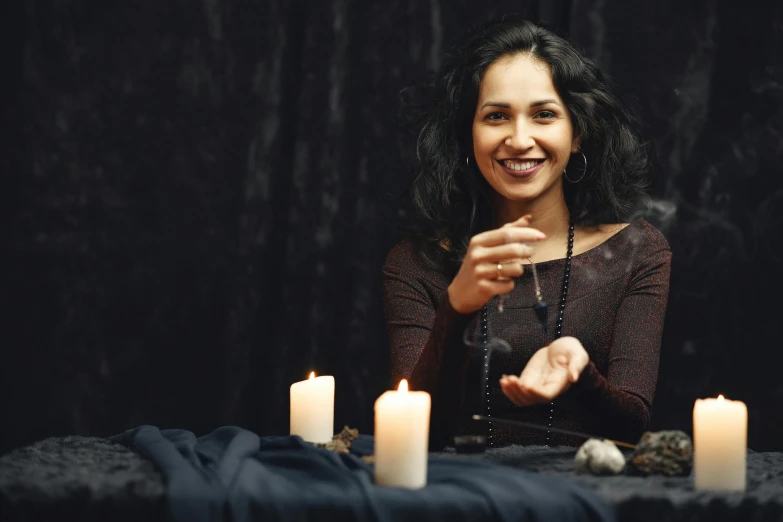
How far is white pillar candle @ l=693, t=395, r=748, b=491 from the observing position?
1.33m

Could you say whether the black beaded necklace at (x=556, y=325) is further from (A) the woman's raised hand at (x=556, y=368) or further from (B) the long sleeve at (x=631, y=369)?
(A) the woman's raised hand at (x=556, y=368)

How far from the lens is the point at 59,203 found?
8.53ft

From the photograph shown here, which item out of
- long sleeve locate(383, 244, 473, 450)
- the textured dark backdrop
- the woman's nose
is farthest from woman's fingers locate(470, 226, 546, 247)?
the textured dark backdrop

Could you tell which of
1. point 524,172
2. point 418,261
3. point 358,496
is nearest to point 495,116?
point 524,172

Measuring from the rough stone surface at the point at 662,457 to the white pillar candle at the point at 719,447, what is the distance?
0.17ft

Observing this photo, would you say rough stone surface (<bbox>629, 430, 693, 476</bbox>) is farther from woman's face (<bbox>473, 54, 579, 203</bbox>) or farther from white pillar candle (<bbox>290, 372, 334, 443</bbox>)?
woman's face (<bbox>473, 54, 579, 203</bbox>)

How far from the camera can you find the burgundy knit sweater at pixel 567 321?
2.12 meters

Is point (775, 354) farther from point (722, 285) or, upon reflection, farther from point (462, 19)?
point (462, 19)

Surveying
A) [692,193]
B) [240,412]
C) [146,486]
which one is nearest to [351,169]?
[240,412]

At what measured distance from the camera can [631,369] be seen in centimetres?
208

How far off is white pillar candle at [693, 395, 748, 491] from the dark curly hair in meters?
1.02

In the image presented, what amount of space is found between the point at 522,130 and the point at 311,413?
878 mm

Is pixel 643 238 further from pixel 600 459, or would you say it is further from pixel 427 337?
pixel 600 459

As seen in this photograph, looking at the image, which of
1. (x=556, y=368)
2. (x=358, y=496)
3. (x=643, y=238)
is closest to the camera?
(x=358, y=496)
